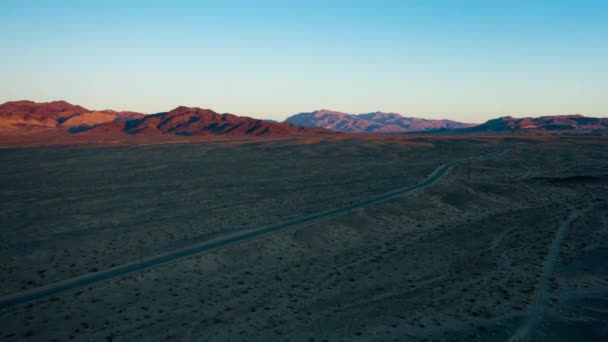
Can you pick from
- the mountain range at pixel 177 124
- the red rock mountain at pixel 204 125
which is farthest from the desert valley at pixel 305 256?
the mountain range at pixel 177 124

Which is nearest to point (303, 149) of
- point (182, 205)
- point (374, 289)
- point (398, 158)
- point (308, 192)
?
point (398, 158)

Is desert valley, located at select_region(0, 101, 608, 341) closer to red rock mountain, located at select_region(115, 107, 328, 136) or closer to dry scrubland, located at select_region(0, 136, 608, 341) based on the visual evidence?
dry scrubland, located at select_region(0, 136, 608, 341)

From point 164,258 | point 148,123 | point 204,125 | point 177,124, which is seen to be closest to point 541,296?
point 164,258

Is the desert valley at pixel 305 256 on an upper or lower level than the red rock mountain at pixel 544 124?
lower

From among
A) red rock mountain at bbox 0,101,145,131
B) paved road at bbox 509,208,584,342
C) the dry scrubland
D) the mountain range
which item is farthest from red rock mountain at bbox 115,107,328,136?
paved road at bbox 509,208,584,342

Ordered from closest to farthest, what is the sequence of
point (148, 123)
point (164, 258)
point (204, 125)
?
point (164, 258), point (148, 123), point (204, 125)

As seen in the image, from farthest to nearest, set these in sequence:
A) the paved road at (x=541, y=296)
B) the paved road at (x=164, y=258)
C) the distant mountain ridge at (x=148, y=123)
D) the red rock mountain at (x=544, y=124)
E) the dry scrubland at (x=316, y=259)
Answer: the red rock mountain at (x=544, y=124), the distant mountain ridge at (x=148, y=123), the paved road at (x=164, y=258), the dry scrubland at (x=316, y=259), the paved road at (x=541, y=296)

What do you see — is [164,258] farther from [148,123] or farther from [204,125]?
[148,123]

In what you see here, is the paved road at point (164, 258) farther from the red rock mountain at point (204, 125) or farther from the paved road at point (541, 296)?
the red rock mountain at point (204, 125)

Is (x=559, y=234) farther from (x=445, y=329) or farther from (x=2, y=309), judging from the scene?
(x=2, y=309)
